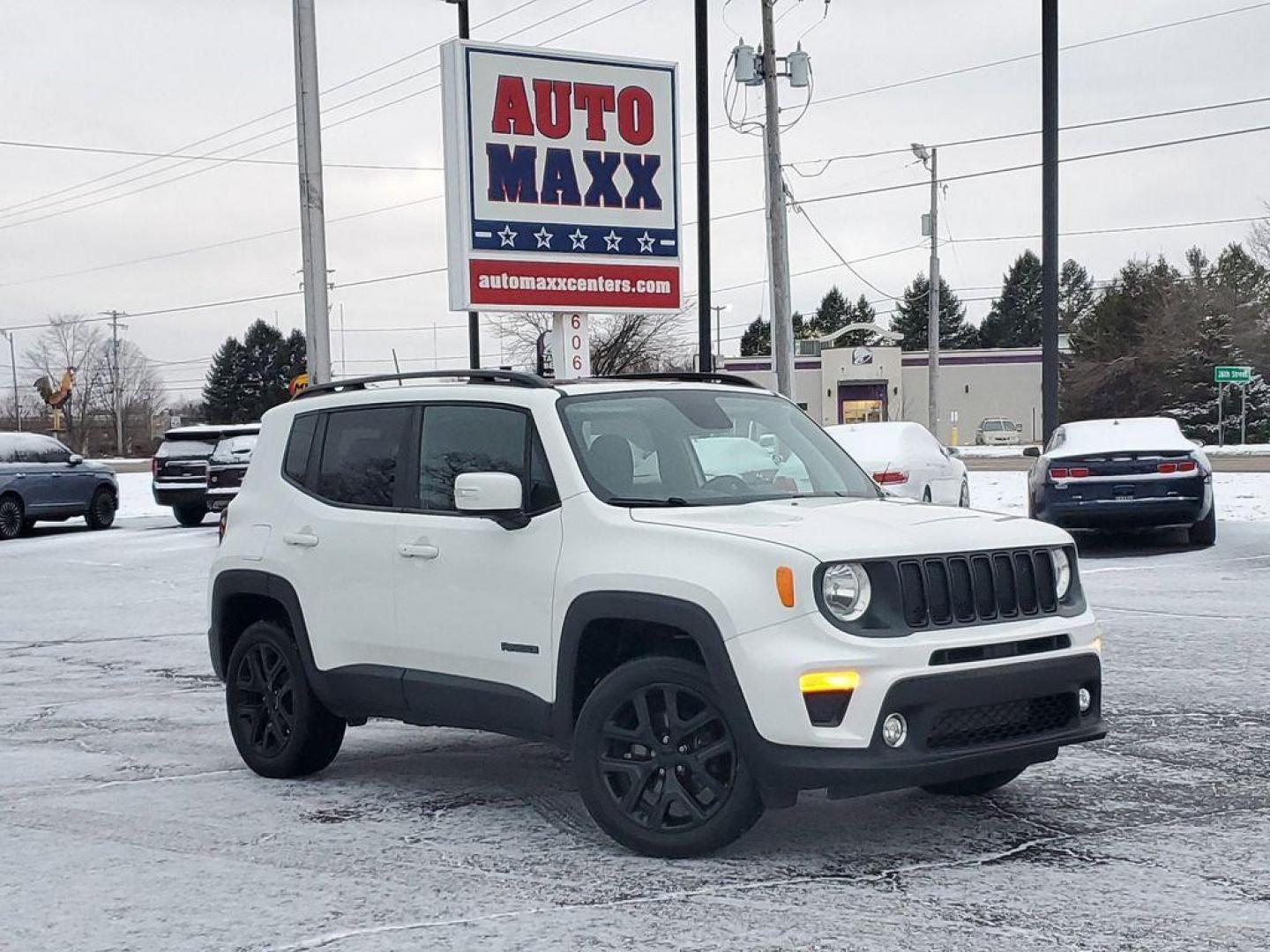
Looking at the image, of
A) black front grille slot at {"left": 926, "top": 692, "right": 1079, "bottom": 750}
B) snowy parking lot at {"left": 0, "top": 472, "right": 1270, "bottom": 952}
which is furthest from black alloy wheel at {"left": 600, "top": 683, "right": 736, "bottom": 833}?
black front grille slot at {"left": 926, "top": 692, "right": 1079, "bottom": 750}

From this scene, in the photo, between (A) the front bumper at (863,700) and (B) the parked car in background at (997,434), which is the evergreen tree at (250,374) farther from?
(A) the front bumper at (863,700)

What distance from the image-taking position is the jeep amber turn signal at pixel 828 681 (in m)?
5.18

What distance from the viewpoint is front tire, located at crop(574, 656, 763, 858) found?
5.46 metres

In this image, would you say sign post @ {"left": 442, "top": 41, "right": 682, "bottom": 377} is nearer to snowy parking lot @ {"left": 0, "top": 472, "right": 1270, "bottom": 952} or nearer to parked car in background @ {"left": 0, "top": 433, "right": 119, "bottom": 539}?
snowy parking lot @ {"left": 0, "top": 472, "right": 1270, "bottom": 952}

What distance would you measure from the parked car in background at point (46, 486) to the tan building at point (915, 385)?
6092 cm

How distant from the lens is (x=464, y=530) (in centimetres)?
636

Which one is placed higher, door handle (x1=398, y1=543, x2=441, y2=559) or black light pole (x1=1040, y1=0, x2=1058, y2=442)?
black light pole (x1=1040, y1=0, x2=1058, y2=442)

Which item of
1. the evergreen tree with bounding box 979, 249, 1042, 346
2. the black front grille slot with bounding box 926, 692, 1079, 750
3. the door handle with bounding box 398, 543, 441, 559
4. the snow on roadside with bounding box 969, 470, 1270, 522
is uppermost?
the evergreen tree with bounding box 979, 249, 1042, 346

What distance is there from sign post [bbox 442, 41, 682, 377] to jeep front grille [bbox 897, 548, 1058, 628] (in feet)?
39.6

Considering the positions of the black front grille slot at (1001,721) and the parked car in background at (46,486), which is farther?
the parked car in background at (46,486)

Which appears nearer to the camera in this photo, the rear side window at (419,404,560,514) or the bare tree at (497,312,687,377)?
the rear side window at (419,404,560,514)

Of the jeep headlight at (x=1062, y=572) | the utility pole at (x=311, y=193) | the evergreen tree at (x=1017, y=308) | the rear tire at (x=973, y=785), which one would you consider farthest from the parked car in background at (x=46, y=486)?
the evergreen tree at (x=1017, y=308)

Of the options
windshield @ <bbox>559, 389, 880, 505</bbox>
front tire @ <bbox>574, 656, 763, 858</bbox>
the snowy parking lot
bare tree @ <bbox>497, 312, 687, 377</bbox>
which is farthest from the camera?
bare tree @ <bbox>497, 312, 687, 377</bbox>

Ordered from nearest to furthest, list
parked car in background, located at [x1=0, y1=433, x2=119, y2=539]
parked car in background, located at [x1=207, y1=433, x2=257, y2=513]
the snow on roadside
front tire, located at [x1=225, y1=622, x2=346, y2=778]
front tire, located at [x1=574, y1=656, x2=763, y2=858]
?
front tire, located at [x1=574, y1=656, x2=763, y2=858], front tire, located at [x1=225, y1=622, x2=346, y2=778], the snow on roadside, parked car in background, located at [x1=207, y1=433, x2=257, y2=513], parked car in background, located at [x1=0, y1=433, x2=119, y2=539]
